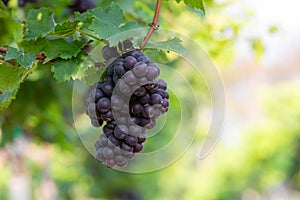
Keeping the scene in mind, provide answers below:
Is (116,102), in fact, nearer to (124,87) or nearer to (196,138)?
(124,87)

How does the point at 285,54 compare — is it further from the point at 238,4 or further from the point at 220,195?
the point at 238,4

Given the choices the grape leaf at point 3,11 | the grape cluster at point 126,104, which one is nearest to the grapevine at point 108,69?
the grape cluster at point 126,104

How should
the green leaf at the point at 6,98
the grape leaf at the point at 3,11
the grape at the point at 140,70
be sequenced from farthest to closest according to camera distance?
the grape leaf at the point at 3,11 → the green leaf at the point at 6,98 → the grape at the point at 140,70

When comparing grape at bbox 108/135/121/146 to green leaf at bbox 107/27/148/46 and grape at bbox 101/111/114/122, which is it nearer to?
grape at bbox 101/111/114/122

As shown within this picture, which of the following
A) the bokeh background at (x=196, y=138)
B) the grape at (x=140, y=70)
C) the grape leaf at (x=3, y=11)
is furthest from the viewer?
the bokeh background at (x=196, y=138)

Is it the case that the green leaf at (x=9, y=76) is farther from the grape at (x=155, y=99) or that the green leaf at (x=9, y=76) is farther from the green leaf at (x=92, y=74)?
the grape at (x=155, y=99)

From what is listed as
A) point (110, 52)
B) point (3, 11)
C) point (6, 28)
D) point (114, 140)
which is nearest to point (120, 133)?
point (114, 140)
